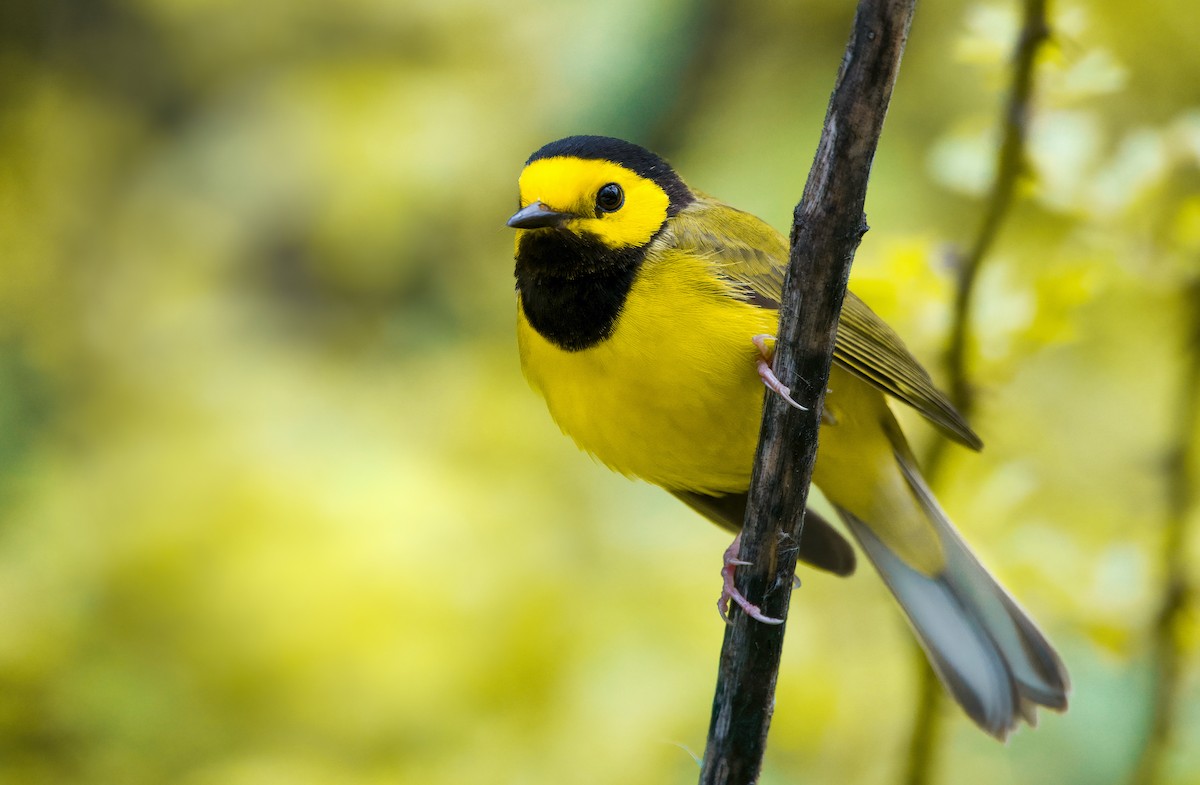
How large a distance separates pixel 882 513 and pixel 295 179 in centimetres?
227

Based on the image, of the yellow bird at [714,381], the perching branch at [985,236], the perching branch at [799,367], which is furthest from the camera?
the yellow bird at [714,381]

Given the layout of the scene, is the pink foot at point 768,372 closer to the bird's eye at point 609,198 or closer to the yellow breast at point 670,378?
the yellow breast at point 670,378

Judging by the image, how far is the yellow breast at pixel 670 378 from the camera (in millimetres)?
1883

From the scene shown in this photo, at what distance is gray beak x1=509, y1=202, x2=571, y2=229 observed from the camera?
1.98m

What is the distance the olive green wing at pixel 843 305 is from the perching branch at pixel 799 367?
502 millimetres

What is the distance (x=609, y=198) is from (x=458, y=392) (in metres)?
1.43

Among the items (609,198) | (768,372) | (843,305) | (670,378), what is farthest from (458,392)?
(768,372)

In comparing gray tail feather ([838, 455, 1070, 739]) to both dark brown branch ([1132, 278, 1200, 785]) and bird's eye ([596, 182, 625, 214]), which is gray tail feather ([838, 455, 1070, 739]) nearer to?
dark brown branch ([1132, 278, 1200, 785])

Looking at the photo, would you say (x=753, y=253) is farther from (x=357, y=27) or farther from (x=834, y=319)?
(x=357, y=27)

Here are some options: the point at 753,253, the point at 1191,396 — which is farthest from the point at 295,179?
the point at 1191,396

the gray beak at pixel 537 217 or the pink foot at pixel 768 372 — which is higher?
the gray beak at pixel 537 217

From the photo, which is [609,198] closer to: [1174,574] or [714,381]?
[714,381]

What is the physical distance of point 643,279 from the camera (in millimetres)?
1976

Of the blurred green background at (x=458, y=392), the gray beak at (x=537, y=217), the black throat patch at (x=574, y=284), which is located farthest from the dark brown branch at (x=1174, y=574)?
the gray beak at (x=537, y=217)
